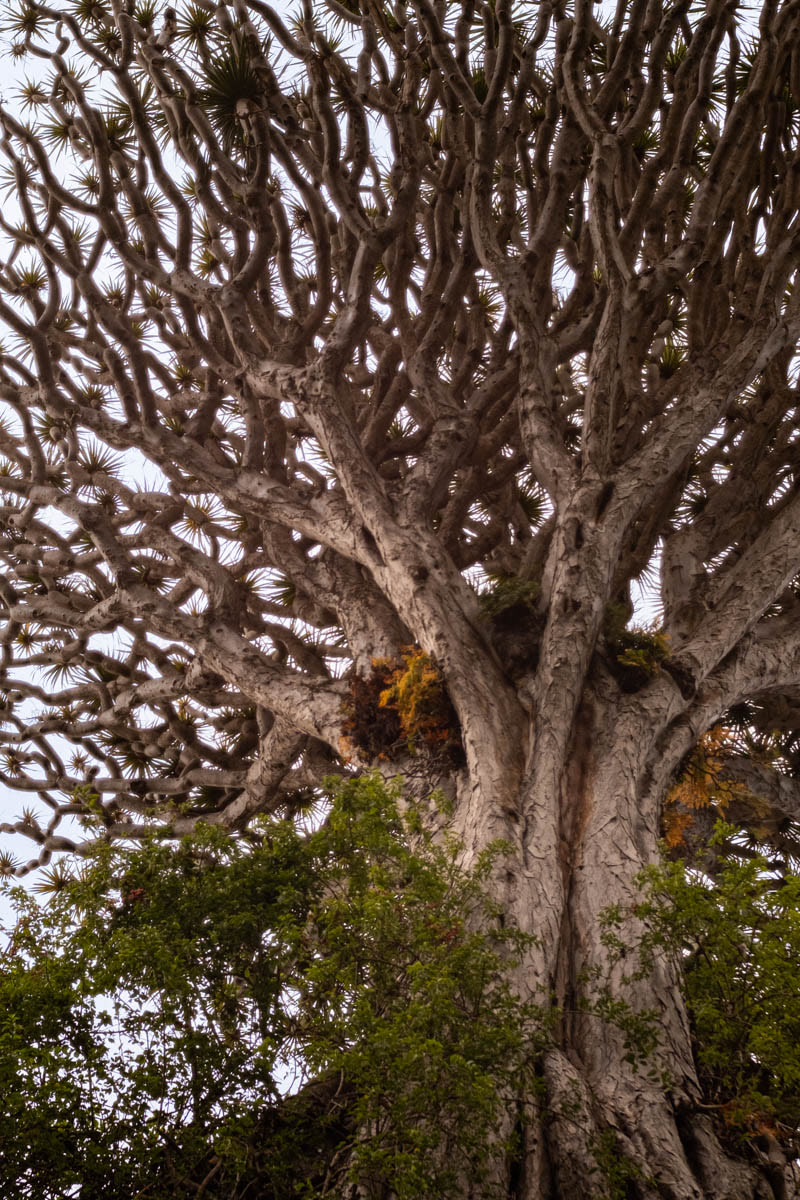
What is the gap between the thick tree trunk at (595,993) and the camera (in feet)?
10.1

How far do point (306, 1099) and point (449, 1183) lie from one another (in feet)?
1.80

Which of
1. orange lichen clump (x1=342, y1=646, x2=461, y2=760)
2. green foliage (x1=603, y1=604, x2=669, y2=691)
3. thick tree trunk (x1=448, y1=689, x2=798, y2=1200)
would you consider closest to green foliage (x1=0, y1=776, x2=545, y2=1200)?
thick tree trunk (x1=448, y1=689, x2=798, y2=1200)

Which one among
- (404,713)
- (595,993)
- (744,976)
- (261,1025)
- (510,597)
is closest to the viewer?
(261,1025)

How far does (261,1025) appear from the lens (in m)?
2.72

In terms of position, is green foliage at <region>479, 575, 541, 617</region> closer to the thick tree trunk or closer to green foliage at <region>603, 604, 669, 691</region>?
green foliage at <region>603, 604, 669, 691</region>

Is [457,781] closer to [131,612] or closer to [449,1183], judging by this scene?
[449,1183]

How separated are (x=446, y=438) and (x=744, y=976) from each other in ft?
14.7

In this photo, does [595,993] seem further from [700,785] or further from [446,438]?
[446,438]

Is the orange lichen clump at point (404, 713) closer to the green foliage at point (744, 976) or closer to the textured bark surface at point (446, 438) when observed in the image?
the textured bark surface at point (446, 438)

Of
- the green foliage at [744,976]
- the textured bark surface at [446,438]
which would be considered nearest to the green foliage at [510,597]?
the textured bark surface at [446,438]

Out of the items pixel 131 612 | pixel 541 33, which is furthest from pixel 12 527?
pixel 541 33

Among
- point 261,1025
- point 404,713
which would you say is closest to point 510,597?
point 404,713

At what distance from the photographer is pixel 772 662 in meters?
6.07

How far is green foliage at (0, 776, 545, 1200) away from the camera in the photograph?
2.41 metres
